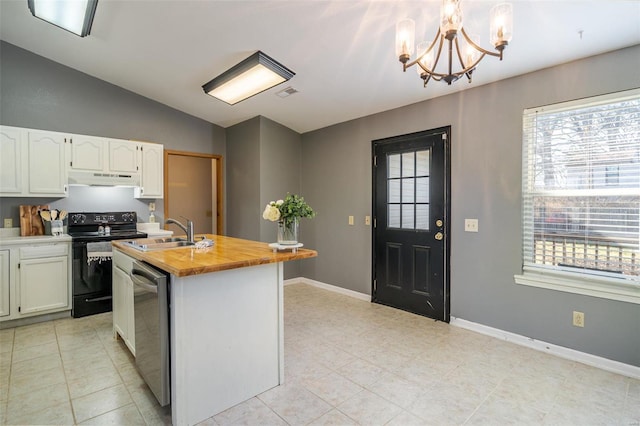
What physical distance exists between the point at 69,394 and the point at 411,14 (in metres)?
3.45

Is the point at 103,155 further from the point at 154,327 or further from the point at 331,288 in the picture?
the point at 331,288

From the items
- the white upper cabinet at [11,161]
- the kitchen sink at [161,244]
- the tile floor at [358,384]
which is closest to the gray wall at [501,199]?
the tile floor at [358,384]

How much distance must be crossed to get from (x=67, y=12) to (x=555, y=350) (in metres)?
4.89

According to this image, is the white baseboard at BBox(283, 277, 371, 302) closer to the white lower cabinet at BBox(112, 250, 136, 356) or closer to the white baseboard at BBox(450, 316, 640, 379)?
the white baseboard at BBox(450, 316, 640, 379)

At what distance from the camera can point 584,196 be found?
8.39 ft

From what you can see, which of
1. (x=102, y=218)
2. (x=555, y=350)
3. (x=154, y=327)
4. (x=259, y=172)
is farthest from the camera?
(x=259, y=172)

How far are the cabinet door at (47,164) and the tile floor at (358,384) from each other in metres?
1.49

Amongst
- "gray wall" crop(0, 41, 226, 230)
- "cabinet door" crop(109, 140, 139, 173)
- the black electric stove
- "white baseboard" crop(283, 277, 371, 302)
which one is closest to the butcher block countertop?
the black electric stove

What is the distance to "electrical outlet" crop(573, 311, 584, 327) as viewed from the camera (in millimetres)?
2527

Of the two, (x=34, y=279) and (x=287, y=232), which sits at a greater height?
(x=287, y=232)

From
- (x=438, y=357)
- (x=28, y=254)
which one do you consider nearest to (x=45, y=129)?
(x=28, y=254)

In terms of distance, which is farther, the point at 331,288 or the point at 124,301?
the point at 331,288

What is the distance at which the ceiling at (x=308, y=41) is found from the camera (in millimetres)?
2158

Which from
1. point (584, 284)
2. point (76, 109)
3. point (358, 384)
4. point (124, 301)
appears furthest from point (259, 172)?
point (584, 284)
